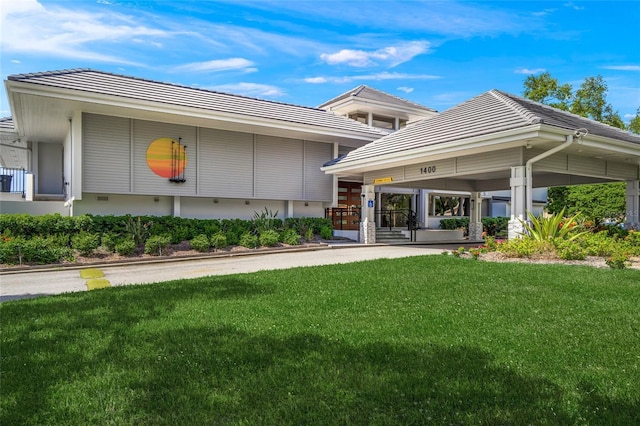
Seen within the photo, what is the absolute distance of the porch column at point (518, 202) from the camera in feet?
40.3

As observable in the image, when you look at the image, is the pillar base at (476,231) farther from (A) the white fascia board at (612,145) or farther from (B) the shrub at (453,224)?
(A) the white fascia board at (612,145)

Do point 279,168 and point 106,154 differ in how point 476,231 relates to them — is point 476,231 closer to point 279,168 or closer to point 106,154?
point 279,168

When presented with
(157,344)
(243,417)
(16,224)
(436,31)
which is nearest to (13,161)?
(16,224)

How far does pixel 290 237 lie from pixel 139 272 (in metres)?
6.86

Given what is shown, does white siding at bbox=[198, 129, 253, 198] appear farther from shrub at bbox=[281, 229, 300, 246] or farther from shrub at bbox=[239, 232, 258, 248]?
shrub at bbox=[239, 232, 258, 248]

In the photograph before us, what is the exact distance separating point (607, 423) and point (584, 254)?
29.7ft

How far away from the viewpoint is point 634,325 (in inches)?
191

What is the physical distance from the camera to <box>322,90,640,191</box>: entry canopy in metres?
11.9

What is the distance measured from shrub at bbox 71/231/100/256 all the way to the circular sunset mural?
448cm

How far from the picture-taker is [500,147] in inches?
492

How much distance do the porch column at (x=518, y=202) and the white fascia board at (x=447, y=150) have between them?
92 cm

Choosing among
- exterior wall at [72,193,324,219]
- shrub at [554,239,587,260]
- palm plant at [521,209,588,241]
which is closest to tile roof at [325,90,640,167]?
palm plant at [521,209,588,241]

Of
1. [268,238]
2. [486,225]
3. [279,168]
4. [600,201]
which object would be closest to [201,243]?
[268,238]

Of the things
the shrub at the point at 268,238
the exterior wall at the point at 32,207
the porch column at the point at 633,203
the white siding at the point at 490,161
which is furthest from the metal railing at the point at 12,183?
the porch column at the point at 633,203
